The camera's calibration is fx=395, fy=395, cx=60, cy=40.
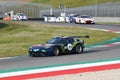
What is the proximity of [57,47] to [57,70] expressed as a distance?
1000 centimetres

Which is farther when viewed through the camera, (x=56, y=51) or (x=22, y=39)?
(x=22, y=39)

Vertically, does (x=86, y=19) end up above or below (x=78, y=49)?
above

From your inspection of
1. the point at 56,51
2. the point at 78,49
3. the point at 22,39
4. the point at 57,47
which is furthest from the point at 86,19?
the point at 56,51

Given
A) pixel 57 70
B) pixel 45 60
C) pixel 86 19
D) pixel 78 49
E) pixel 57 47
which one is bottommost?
pixel 45 60

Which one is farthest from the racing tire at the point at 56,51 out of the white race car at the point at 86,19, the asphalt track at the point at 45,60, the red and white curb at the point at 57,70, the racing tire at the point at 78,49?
the white race car at the point at 86,19

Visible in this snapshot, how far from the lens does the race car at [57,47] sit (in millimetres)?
18953

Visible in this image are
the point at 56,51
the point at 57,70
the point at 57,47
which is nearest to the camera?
the point at 57,70

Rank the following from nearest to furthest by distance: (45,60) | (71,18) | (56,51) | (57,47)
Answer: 1. (45,60)
2. (56,51)
3. (57,47)
4. (71,18)

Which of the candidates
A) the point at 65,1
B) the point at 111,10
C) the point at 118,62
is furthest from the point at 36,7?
the point at 118,62

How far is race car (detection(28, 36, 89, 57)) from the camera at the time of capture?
1895 centimetres

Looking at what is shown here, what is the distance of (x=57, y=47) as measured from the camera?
63.0 feet

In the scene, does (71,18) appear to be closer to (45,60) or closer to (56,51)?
(56,51)

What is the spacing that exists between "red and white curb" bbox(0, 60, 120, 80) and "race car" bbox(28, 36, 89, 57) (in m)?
9.15

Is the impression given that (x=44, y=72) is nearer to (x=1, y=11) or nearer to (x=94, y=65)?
(x=94, y=65)
